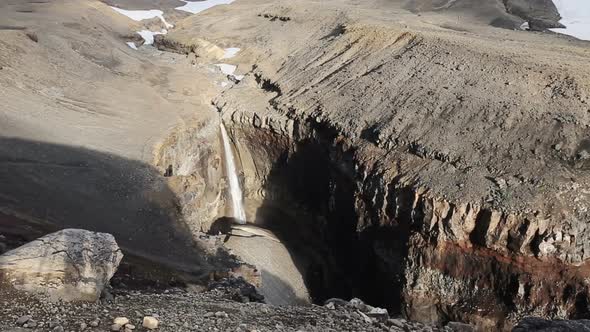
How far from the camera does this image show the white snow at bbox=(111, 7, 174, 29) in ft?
126

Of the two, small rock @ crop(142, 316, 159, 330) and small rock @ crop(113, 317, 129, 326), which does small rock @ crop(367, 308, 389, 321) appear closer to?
small rock @ crop(142, 316, 159, 330)

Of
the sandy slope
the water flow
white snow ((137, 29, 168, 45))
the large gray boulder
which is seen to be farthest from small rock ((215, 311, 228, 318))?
white snow ((137, 29, 168, 45))

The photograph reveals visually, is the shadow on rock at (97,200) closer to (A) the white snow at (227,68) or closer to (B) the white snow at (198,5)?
(A) the white snow at (227,68)

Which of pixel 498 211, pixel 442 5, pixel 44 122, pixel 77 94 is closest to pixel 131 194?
pixel 44 122

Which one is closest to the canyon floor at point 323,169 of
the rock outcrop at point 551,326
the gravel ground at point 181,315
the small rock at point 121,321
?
the gravel ground at point 181,315

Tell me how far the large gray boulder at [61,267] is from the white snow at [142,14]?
104 feet

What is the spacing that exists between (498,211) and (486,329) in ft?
9.75

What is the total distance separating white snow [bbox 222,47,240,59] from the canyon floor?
141 centimetres

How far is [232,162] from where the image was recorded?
935 inches

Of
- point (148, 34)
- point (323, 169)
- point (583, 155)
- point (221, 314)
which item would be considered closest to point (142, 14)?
point (148, 34)

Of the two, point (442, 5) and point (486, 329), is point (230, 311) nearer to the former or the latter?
point (486, 329)

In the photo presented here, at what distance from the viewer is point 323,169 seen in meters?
20.7

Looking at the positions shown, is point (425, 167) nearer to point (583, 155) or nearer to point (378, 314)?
point (583, 155)

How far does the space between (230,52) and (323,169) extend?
12.1 m
